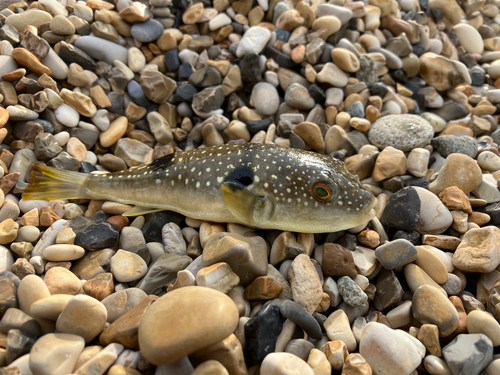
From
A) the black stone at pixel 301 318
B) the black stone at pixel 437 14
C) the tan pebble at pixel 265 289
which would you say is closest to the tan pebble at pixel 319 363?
the black stone at pixel 301 318

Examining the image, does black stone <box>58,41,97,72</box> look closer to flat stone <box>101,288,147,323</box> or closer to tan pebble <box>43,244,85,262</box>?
tan pebble <box>43,244,85,262</box>

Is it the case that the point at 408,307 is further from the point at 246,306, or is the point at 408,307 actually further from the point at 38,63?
the point at 38,63

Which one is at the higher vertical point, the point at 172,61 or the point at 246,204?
the point at 172,61

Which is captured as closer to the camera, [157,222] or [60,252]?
[60,252]

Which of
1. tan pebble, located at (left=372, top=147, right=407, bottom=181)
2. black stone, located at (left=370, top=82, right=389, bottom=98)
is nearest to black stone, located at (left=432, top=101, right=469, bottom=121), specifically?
black stone, located at (left=370, top=82, right=389, bottom=98)

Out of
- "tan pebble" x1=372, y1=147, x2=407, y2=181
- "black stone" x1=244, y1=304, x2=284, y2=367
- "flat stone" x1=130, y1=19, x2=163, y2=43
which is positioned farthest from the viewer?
"flat stone" x1=130, y1=19, x2=163, y2=43

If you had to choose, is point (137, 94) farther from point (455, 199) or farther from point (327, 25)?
point (455, 199)

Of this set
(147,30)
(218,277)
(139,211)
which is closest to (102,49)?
(147,30)
